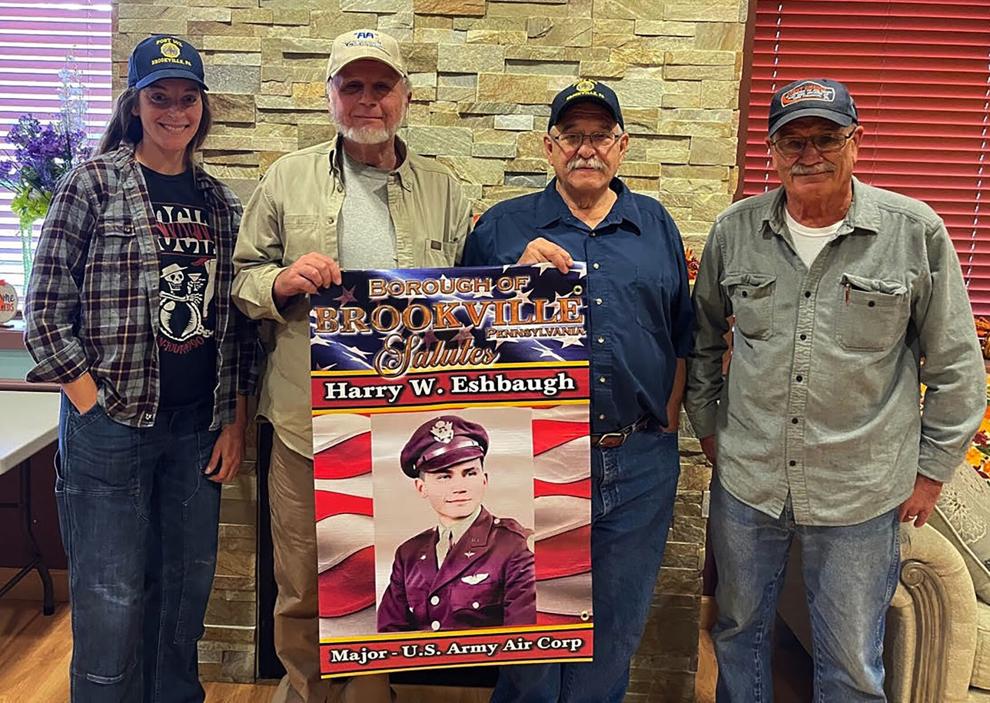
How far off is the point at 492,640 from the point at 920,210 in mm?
1229

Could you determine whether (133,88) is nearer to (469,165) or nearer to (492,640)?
(469,165)

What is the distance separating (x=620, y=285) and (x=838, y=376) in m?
0.47

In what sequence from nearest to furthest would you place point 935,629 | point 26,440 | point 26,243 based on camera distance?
point 935,629, point 26,440, point 26,243

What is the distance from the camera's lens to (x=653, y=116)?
2.14 meters

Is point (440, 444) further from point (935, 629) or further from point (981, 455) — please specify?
point (981, 455)

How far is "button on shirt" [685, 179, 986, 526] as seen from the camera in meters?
1.58

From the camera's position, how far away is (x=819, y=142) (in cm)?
156

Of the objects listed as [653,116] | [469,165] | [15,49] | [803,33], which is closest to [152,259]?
[469,165]

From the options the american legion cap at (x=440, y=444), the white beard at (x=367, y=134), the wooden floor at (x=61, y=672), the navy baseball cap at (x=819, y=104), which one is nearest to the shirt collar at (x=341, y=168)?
the white beard at (x=367, y=134)

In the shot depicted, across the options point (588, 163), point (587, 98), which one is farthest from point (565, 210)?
point (587, 98)

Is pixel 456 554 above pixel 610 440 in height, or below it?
below

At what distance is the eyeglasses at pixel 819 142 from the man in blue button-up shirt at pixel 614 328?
0.99 feet

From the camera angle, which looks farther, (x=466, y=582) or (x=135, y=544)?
(x=135, y=544)

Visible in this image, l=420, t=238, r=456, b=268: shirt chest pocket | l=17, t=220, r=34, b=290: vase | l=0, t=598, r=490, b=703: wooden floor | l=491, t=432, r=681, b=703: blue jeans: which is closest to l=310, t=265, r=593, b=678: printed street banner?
l=491, t=432, r=681, b=703: blue jeans
